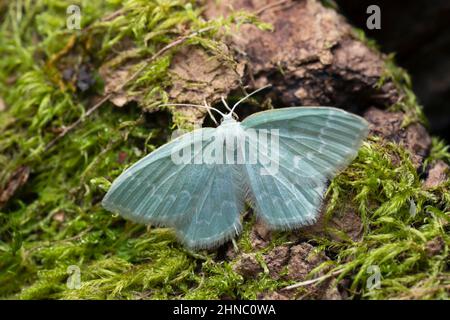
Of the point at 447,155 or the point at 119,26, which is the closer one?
the point at 447,155

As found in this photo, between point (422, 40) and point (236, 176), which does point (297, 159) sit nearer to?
point (236, 176)

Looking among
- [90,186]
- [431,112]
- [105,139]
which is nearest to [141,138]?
[105,139]

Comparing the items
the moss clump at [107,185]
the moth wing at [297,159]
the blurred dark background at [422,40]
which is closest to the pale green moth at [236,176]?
the moth wing at [297,159]

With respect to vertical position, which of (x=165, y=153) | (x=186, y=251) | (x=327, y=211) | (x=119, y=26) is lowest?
(x=186, y=251)

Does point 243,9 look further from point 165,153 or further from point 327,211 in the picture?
point 327,211

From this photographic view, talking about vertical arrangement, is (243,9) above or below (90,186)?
above

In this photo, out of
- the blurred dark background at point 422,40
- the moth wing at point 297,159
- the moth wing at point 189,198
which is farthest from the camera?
the blurred dark background at point 422,40

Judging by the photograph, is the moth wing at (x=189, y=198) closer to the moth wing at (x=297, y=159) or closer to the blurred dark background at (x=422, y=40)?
the moth wing at (x=297, y=159)

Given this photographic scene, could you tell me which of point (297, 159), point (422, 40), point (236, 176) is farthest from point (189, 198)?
point (422, 40)
